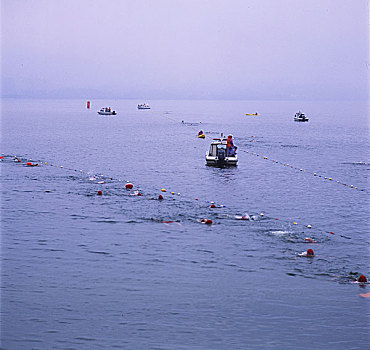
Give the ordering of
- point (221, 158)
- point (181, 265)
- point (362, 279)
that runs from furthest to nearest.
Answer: point (221, 158) < point (181, 265) < point (362, 279)

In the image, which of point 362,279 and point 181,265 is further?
point 181,265

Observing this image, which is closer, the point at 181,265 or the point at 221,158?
the point at 181,265

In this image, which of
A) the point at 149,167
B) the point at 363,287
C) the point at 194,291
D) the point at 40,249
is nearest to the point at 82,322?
the point at 194,291

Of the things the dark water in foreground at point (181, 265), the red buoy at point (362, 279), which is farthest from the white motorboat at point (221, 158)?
the red buoy at point (362, 279)

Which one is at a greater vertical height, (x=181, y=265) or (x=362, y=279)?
(x=362, y=279)

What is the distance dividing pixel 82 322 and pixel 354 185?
38.0m

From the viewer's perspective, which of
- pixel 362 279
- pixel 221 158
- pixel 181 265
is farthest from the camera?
pixel 221 158

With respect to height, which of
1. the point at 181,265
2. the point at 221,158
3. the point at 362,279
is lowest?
the point at 181,265

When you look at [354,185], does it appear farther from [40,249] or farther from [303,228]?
[40,249]

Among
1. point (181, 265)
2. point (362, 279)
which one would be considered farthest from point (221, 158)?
point (362, 279)

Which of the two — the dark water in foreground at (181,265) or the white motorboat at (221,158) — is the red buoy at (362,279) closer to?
the dark water in foreground at (181,265)

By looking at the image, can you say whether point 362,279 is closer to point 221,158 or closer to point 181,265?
point 181,265

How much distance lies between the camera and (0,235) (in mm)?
29625

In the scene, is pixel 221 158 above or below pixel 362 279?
above
